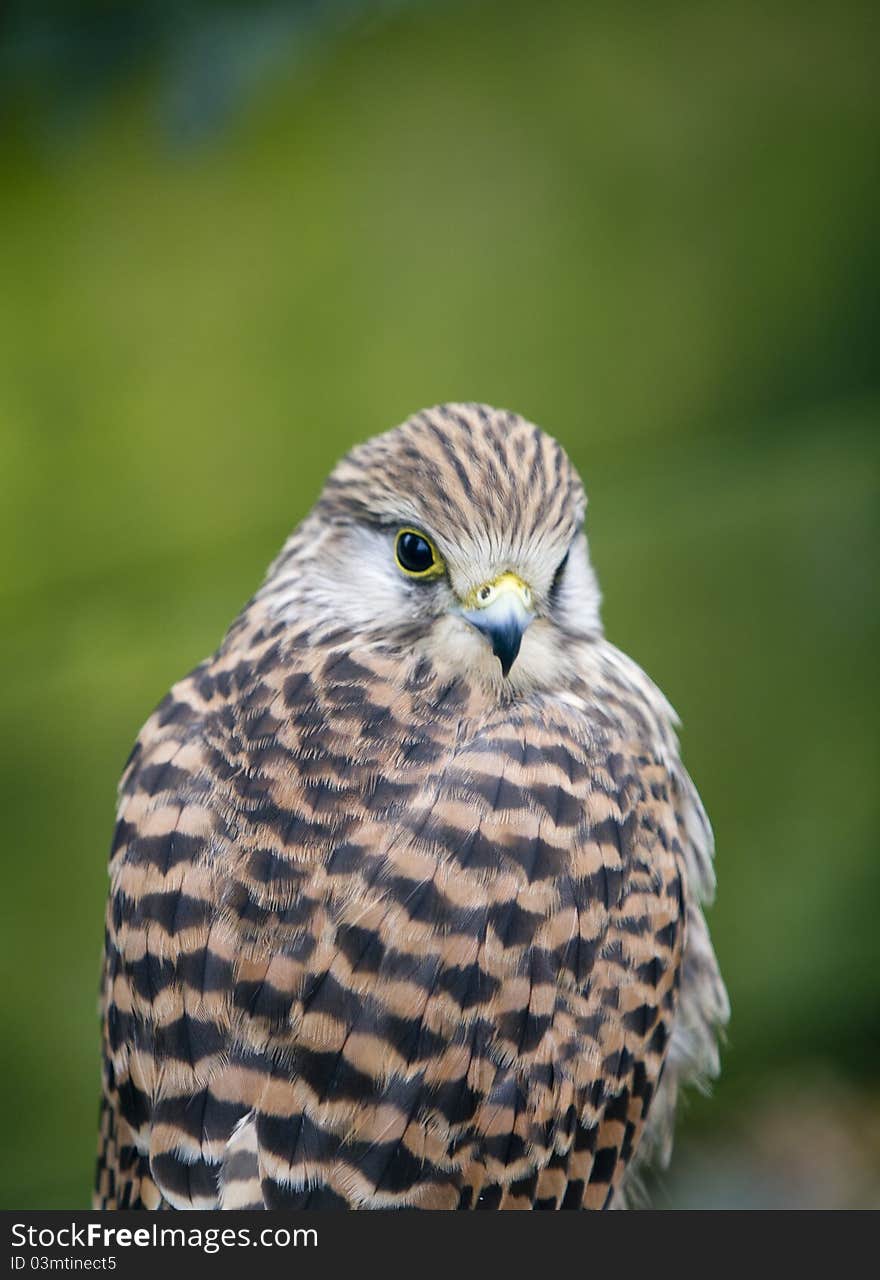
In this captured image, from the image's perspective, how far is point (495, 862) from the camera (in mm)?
1897

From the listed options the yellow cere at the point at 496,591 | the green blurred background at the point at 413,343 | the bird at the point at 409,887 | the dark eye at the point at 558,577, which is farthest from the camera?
the green blurred background at the point at 413,343

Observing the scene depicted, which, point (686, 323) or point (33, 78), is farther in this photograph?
point (686, 323)

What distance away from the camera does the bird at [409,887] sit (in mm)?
1850

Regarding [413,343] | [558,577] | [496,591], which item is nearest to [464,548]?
[496,591]

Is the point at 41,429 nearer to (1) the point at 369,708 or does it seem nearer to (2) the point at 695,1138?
(1) the point at 369,708

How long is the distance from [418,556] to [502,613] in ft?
0.63

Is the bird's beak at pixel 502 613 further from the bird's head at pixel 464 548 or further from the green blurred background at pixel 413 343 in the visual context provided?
the green blurred background at pixel 413 343

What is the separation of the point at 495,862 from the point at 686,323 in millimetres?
2418

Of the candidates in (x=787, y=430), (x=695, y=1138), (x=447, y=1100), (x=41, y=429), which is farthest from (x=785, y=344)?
(x=447, y=1100)

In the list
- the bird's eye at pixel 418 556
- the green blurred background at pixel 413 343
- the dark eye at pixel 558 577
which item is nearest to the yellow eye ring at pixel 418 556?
the bird's eye at pixel 418 556

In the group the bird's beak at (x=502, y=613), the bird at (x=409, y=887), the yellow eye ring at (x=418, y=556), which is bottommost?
the bird at (x=409, y=887)

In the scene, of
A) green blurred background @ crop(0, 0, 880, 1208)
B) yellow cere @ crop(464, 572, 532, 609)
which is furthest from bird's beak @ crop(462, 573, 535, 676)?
green blurred background @ crop(0, 0, 880, 1208)

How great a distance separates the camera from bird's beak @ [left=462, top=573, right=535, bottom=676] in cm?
192

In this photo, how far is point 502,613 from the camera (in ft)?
6.40
